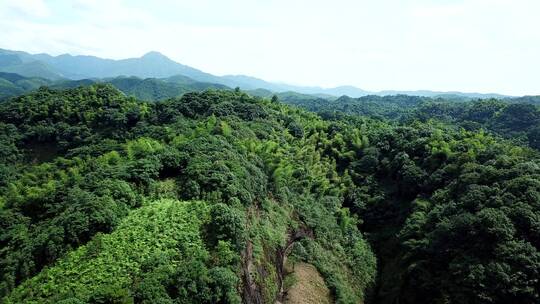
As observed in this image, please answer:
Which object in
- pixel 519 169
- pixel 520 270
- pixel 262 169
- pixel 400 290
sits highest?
pixel 519 169

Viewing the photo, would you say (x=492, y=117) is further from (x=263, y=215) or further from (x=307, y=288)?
(x=307, y=288)

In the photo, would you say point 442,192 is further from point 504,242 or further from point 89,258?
point 89,258

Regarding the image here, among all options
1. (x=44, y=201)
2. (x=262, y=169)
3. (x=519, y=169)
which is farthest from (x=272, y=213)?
(x=519, y=169)

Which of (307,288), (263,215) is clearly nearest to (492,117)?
(263,215)

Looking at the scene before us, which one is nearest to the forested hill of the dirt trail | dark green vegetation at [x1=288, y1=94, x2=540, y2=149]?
the dirt trail

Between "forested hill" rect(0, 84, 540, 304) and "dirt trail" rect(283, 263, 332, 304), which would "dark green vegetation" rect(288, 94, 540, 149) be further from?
"dirt trail" rect(283, 263, 332, 304)

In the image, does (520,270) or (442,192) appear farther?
(442,192)
